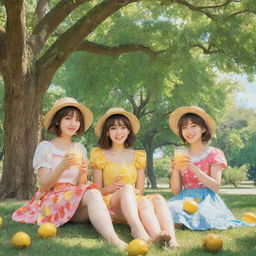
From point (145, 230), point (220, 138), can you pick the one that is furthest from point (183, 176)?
point (220, 138)

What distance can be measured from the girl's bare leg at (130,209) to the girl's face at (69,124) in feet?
3.24

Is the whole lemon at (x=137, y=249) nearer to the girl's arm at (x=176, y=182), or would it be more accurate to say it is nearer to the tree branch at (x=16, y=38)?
the girl's arm at (x=176, y=182)

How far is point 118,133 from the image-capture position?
523cm

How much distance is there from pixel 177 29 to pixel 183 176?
10.3 m

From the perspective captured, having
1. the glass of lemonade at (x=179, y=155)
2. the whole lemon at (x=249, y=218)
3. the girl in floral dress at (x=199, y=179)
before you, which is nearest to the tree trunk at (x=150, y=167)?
the whole lemon at (x=249, y=218)

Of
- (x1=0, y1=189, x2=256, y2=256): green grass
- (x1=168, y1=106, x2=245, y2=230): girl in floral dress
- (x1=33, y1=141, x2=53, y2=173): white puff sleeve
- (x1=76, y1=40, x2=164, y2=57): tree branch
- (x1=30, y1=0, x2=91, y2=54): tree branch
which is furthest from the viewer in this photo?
(x1=76, y1=40, x2=164, y2=57): tree branch

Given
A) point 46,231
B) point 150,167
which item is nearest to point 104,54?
point 46,231

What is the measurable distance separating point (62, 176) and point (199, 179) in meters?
1.61

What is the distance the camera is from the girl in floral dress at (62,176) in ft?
15.4

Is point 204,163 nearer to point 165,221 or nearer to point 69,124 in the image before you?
point 165,221

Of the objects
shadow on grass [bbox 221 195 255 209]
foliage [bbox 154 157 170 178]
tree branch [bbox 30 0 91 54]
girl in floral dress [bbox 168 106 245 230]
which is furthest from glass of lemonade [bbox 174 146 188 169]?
foliage [bbox 154 157 170 178]

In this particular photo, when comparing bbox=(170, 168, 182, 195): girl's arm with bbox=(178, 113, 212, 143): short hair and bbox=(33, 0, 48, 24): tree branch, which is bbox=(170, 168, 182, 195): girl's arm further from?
bbox=(33, 0, 48, 24): tree branch

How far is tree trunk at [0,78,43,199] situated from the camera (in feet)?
30.5

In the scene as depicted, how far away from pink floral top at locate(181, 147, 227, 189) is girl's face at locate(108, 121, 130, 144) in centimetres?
90
